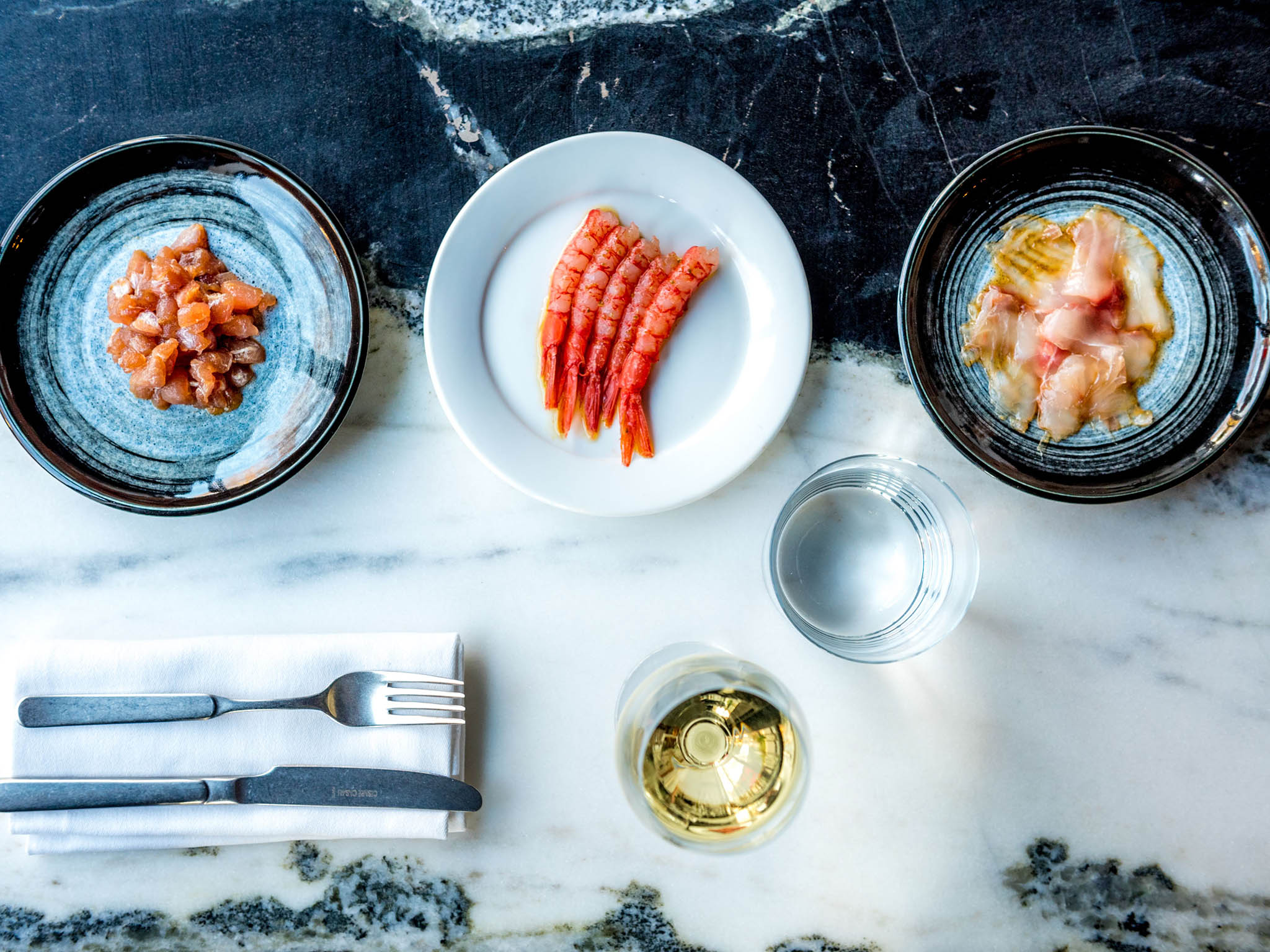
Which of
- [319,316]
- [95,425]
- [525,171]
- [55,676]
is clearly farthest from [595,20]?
[55,676]

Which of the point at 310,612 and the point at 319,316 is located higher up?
the point at 319,316

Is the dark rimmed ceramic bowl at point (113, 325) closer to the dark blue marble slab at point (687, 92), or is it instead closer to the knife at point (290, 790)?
the dark blue marble slab at point (687, 92)

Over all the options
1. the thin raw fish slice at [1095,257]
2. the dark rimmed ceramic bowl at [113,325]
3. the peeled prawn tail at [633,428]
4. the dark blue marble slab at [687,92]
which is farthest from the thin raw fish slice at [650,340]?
the thin raw fish slice at [1095,257]

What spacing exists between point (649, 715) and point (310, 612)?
0.61m

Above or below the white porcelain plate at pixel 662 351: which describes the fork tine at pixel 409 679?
below

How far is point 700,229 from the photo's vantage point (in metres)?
1.48

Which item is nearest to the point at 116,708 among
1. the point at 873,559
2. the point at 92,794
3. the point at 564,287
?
the point at 92,794

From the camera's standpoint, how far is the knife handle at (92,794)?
1.32 metres

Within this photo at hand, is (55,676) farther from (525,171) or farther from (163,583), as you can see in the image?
(525,171)

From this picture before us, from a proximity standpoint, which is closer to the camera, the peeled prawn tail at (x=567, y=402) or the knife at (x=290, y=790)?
the knife at (x=290, y=790)

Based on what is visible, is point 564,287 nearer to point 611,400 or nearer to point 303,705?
point 611,400

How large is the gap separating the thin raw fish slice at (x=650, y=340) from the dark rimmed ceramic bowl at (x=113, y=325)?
1.47 ft

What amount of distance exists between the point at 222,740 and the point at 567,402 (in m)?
0.80

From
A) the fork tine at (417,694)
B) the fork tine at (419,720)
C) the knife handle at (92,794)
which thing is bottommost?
the knife handle at (92,794)
